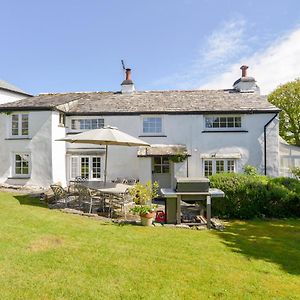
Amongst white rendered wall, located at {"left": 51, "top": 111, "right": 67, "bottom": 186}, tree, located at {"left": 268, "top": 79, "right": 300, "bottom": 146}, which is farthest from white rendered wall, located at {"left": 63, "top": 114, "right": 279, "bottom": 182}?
tree, located at {"left": 268, "top": 79, "right": 300, "bottom": 146}

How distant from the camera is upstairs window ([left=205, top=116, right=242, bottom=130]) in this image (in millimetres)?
21844

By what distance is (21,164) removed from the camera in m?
21.2

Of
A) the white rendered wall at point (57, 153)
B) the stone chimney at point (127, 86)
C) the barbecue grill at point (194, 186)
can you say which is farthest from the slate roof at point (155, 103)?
the barbecue grill at point (194, 186)

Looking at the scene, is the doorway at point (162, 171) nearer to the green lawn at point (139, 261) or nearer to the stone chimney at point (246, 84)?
the stone chimney at point (246, 84)

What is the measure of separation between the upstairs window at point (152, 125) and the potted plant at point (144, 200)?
8.54m

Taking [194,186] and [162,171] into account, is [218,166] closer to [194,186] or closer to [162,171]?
[162,171]

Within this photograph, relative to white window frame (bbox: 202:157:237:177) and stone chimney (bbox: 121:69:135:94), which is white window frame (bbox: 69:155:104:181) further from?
white window frame (bbox: 202:157:237:177)

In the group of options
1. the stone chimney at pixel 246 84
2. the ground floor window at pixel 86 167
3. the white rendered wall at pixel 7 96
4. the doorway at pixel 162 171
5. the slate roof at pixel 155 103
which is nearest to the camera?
the slate roof at pixel 155 103

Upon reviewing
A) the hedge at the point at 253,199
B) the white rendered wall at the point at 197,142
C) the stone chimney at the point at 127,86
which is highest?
the stone chimney at the point at 127,86

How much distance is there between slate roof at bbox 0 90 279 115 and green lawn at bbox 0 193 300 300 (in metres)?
11.6

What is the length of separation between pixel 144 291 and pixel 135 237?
393 centimetres

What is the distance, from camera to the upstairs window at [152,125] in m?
22.2

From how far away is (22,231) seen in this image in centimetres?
963

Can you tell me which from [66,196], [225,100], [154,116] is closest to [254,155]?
[225,100]
